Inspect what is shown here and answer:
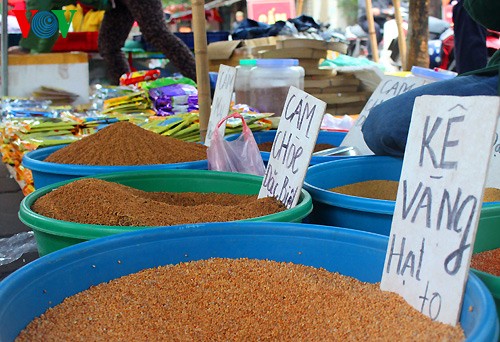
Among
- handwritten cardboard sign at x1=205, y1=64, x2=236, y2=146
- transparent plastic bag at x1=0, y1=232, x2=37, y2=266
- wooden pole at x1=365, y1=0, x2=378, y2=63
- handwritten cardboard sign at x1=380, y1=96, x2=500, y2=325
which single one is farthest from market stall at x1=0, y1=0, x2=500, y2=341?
wooden pole at x1=365, y1=0, x2=378, y2=63

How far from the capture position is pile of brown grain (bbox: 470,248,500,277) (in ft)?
2.94

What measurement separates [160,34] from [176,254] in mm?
2786

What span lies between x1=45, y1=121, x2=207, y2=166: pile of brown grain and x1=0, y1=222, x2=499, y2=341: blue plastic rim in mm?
579

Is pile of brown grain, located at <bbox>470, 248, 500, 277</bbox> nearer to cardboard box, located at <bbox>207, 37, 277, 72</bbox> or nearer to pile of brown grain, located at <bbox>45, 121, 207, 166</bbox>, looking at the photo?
pile of brown grain, located at <bbox>45, 121, 207, 166</bbox>

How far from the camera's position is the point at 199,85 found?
1.79 meters

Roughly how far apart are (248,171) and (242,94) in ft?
3.92

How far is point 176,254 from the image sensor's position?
0.91m

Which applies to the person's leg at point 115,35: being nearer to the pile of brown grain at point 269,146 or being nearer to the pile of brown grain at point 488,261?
the pile of brown grain at point 269,146

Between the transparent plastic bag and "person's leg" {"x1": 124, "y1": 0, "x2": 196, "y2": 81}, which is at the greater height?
"person's leg" {"x1": 124, "y1": 0, "x2": 196, "y2": 81}

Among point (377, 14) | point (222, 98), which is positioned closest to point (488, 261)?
point (222, 98)

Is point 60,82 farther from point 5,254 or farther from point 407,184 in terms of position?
point 407,184

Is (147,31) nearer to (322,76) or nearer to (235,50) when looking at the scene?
(235,50)

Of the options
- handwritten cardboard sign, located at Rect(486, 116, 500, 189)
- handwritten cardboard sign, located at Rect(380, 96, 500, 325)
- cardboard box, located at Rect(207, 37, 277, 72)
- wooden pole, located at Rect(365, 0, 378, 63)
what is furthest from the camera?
wooden pole, located at Rect(365, 0, 378, 63)

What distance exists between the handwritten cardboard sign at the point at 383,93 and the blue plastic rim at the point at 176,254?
853mm
